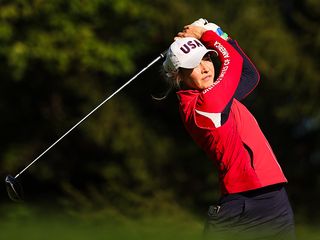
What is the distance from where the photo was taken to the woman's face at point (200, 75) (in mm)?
5133

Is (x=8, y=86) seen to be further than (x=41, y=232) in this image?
Yes

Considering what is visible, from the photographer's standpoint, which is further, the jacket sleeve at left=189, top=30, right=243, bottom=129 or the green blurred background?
the green blurred background

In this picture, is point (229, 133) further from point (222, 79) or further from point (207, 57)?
point (207, 57)

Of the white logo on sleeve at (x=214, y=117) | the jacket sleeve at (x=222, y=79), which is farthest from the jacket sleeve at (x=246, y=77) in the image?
the white logo on sleeve at (x=214, y=117)

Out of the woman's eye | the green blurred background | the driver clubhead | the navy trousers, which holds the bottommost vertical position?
the navy trousers

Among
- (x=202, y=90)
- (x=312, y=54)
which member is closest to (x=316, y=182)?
(x=312, y=54)

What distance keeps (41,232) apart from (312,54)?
1595 cm

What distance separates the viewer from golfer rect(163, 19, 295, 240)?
16.1 ft

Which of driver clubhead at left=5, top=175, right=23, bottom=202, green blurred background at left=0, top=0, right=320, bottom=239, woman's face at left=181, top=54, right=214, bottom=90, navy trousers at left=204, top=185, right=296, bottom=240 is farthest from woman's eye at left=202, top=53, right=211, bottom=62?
green blurred background at left=0, top=0, right=320, bottom=239

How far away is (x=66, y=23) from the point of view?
18.9m

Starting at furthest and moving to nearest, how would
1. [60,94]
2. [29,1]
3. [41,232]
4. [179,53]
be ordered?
[60,94]
[29,1]
[179,53]
[41,232]

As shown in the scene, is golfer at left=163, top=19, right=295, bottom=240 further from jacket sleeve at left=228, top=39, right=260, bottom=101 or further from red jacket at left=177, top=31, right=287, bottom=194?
jacket sleeve at left=228, top=39, right=260, bottom=101

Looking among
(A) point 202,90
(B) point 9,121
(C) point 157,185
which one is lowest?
(A) point 202,90

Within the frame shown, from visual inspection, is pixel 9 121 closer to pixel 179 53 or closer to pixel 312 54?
pixel 312 54
